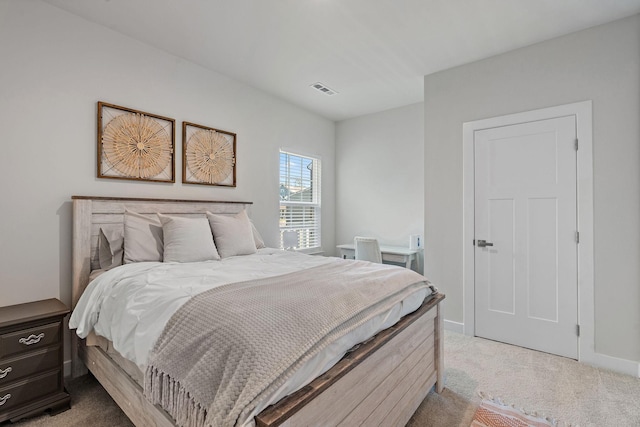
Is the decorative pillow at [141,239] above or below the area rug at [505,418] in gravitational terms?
above

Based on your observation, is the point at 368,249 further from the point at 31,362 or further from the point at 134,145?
the point at 31,362

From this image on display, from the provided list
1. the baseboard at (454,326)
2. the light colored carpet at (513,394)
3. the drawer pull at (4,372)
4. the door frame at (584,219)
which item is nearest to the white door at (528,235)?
the door frame at (584,219)

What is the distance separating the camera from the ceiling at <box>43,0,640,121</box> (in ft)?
7.42

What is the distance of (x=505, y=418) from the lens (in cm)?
183

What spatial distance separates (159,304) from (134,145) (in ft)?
6.11

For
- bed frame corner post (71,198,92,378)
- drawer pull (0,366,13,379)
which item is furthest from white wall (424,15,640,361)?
drawer pull (0,366,13,379)

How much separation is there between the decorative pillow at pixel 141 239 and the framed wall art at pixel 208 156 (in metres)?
0.71

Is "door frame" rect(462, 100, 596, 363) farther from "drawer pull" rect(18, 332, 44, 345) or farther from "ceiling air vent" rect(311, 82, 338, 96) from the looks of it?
"drawer pull" rect(18, 332, 44, 345)

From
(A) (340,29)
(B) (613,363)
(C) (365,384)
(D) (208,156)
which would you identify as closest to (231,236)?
(D) (208,156)

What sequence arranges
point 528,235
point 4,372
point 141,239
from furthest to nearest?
point 528,235 → point 141,239 → point 4,372

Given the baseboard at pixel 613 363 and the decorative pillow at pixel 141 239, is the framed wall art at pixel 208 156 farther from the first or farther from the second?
the baseboard at pixel 613 363

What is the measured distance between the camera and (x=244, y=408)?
90cm

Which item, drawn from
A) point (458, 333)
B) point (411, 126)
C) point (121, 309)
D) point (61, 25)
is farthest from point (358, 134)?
point (121, 309)

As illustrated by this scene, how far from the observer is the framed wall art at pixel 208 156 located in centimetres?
309
